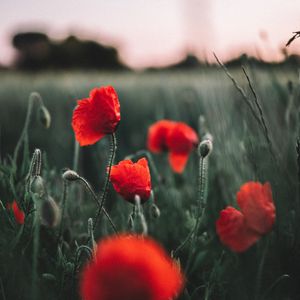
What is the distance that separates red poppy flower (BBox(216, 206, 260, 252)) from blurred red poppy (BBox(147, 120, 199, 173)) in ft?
1.87

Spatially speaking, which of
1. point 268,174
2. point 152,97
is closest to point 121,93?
point 152,97

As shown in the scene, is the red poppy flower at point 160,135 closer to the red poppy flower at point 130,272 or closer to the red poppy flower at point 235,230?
the red poppy flower at point 235,230

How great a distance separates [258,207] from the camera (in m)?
0.91

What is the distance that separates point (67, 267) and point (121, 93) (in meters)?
4.44

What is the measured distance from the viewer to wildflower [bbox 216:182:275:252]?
35.5 inches

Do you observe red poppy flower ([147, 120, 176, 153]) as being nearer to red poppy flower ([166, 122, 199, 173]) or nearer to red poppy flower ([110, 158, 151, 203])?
red poppy flower ([166, 122, 199, 173])

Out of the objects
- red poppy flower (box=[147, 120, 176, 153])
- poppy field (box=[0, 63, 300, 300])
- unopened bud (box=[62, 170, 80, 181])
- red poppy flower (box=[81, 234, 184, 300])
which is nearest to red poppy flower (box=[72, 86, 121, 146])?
poppy field (box=[0, 63, 300, 300])

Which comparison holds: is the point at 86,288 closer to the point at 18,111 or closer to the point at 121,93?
the point at 18,111

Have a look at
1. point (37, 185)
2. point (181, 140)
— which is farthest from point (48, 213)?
point (181, 140)

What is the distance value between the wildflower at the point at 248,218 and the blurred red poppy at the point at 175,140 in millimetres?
574

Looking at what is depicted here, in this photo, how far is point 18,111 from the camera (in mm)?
3891

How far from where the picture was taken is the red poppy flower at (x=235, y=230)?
0.95 metres

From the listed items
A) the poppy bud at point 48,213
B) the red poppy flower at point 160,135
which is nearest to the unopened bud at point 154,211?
the poppy bud at point 48,213

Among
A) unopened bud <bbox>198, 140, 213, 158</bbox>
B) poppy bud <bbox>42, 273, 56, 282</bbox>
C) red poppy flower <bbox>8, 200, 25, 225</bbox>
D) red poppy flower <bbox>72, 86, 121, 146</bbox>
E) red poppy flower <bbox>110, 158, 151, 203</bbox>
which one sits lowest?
poppy bud <bbox>42, 273, 56, 282</bbox>
